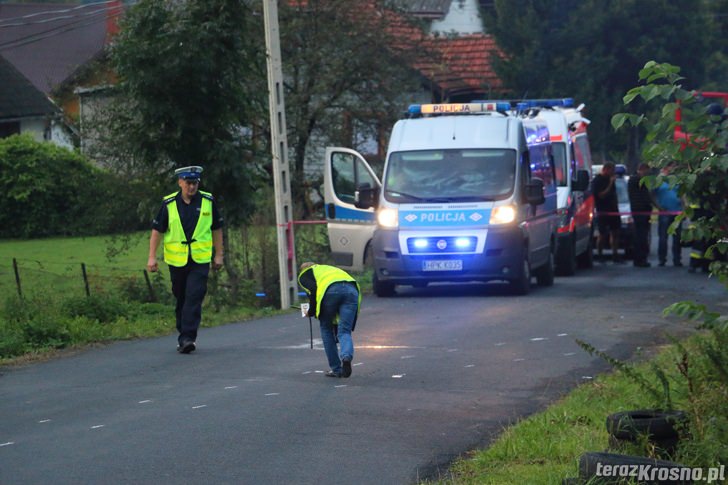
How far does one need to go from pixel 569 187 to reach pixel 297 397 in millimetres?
14561

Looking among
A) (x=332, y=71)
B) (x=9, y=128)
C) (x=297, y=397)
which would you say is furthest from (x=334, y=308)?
(x=9, y=128)

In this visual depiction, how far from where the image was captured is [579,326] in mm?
14609

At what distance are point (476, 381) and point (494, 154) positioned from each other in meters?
8.80

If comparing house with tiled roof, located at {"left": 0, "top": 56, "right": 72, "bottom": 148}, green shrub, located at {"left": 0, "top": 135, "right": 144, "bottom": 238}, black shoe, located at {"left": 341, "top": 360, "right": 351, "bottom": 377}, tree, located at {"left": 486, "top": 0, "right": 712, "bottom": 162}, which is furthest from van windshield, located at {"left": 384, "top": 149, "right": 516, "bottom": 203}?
house with tiled roof, located at {"left": 0, "top": 56, "right": 72, "bottom": 148}

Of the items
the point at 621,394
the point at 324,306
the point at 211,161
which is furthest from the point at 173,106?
the point at 621,394

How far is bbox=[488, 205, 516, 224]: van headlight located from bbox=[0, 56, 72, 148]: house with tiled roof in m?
28.9

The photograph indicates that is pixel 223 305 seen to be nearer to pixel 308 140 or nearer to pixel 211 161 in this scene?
pixel 211 161

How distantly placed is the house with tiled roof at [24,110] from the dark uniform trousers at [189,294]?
3284cm

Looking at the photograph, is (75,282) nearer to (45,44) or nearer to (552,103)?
(552,103)

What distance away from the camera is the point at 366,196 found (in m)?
19.3

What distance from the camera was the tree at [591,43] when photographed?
3850cm

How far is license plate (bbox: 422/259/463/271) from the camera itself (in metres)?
18.3

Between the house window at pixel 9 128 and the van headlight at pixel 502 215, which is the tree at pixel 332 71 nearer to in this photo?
the van headlight at pixel 502 215

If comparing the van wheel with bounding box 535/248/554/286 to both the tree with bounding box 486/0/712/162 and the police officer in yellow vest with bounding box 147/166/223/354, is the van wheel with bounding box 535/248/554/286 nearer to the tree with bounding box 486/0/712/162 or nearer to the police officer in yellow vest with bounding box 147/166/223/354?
the police officer in yellow vest with bounding box 147/166/223/354
